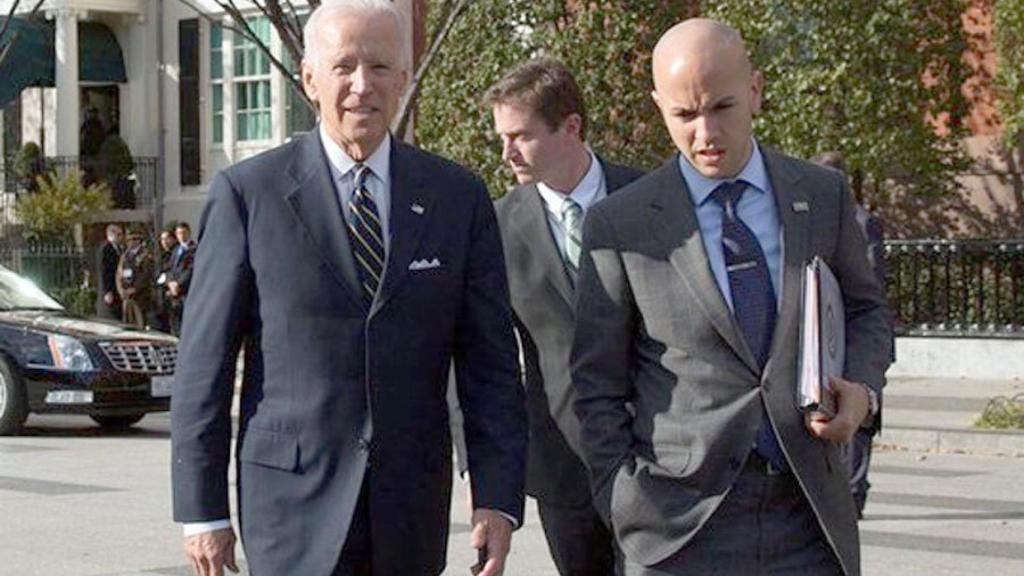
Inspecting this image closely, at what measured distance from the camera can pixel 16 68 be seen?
39.0m

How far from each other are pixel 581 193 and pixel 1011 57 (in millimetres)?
16871

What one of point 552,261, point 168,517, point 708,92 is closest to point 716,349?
point 708,92

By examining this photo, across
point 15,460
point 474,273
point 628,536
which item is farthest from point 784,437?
point 15,460

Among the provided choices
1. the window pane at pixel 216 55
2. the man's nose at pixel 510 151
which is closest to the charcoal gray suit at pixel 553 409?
the man's nose at pixel 510 151

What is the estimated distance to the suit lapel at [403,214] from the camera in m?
4.93

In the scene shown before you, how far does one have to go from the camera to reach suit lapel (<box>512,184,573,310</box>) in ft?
20.0

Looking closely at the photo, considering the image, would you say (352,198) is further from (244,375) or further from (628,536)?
(628,536)

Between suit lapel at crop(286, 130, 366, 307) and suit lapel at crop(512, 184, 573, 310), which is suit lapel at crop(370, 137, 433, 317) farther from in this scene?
suit lapel at crop(512, 184, 573, 310)

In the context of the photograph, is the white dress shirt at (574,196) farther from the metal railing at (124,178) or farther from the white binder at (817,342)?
the metal railing at (124,178)

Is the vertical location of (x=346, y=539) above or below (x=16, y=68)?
below

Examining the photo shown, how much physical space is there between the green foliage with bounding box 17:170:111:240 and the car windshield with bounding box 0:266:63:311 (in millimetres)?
16571

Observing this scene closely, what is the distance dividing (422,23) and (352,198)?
62.1 feet

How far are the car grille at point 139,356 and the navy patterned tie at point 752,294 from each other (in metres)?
13.8

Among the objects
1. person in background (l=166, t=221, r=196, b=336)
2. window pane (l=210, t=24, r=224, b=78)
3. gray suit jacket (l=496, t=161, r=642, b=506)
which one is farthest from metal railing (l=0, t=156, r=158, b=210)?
gray suit jacket (l=496, t=161, r=642, b=506)
